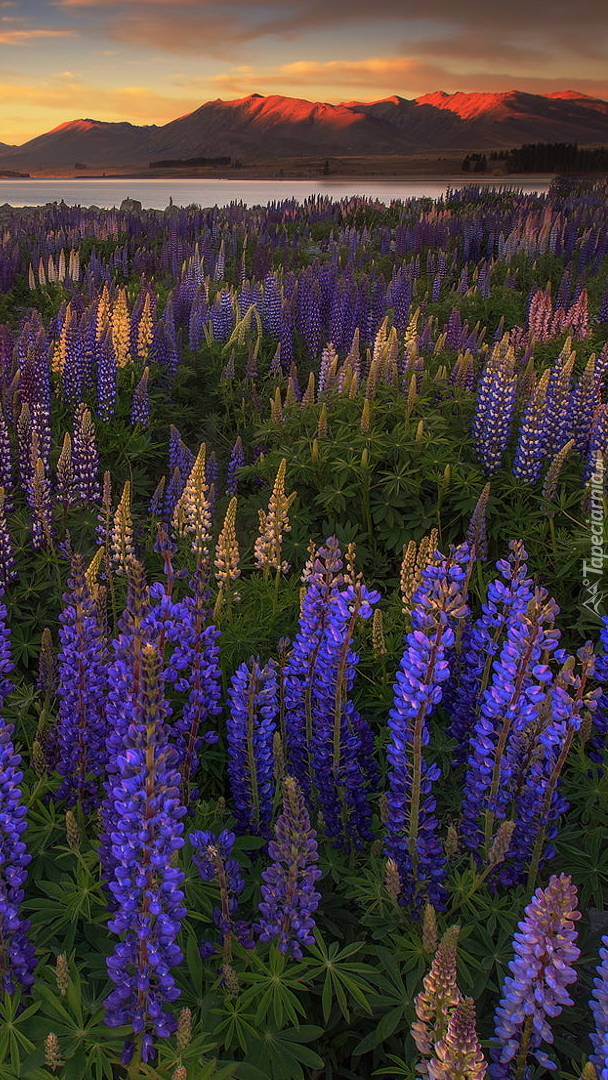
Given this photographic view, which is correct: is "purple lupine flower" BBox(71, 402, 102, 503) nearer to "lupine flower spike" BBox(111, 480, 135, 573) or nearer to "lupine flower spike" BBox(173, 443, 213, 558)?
"lupine flower spike" BBox(173, 443, 213, 558)

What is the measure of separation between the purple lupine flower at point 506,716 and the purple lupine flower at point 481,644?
0.76 feet

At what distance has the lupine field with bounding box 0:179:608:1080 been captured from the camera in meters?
1.98

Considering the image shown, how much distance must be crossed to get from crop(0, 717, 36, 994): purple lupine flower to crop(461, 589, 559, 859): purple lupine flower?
145 cm

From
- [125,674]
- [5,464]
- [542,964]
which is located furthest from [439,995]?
[5,464]

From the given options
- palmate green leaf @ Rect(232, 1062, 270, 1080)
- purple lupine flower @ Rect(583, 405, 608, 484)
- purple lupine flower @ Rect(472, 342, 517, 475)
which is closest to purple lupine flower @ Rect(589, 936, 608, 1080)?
palmate green leaf @ Rect(232, 1062, 270, 1080)

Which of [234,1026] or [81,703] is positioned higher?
[81,703]

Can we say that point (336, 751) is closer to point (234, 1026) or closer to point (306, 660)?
point (306, 660)

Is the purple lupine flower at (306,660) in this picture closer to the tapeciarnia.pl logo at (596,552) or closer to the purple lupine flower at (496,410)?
the tapeciarnia.pl logo at (596,552)

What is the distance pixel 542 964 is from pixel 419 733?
742mm

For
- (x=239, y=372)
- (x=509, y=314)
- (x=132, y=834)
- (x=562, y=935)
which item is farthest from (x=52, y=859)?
(x=509, y=314)

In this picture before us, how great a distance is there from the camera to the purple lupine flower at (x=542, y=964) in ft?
5.78

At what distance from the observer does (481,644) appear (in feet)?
10.0

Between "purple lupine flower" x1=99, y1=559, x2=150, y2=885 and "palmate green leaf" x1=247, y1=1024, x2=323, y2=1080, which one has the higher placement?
"purple lupine flower" x1=99, y1=559, x2=150, y2=885

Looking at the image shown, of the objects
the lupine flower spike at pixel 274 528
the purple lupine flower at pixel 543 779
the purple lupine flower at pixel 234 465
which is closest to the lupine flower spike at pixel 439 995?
the purple lupine flower at pixel 543 779
